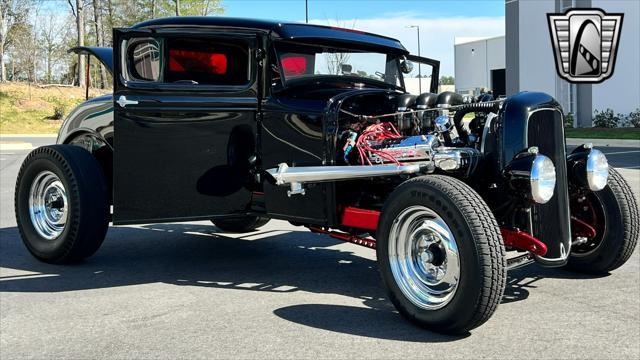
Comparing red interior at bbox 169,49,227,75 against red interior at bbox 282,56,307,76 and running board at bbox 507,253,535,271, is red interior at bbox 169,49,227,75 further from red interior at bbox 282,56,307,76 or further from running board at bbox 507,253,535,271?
running board at bbox 507,253,535,271

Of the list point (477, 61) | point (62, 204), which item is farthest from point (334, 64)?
point (477, 61)

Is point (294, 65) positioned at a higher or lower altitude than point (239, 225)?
higher

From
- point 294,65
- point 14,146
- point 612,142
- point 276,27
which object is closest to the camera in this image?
point 276,27

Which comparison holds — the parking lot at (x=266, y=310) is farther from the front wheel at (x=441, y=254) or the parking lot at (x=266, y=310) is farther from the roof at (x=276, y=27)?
the roof at (x=276, y=27)

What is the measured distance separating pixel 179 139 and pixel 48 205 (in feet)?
5.36

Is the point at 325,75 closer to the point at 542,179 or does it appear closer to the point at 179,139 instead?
the point at 179,139

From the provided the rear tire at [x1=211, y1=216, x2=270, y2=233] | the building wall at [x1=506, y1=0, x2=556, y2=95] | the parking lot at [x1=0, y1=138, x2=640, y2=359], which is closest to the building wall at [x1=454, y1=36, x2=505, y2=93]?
the building wall at [x1=506, y1=0, x2=556, y2=95]

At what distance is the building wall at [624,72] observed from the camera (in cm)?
2305

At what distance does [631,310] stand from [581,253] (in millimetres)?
890

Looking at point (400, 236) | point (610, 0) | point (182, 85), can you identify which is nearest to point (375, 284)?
point (400, 236)

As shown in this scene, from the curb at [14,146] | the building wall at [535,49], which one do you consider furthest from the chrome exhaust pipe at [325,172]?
the building wall at [535,49]

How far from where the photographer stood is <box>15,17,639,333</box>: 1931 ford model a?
4.09 meters

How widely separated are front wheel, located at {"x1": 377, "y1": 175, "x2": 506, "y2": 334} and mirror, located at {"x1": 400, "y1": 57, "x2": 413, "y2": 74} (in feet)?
7.16

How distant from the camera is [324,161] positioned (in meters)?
4.80
